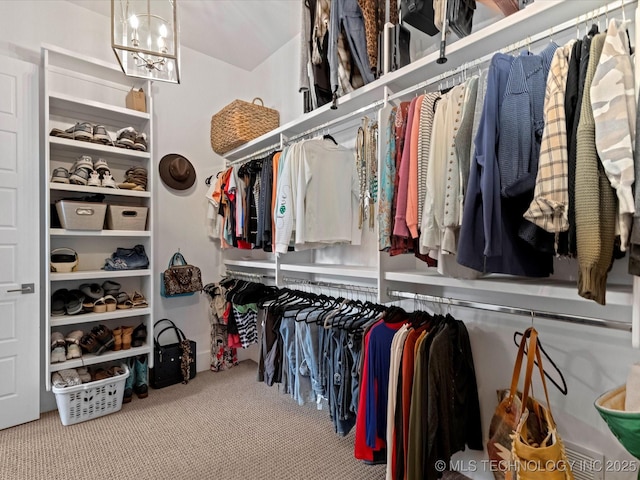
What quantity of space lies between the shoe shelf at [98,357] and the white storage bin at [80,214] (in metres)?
0.94

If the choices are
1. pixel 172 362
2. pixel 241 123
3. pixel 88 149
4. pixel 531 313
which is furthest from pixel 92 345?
pixel 531 313

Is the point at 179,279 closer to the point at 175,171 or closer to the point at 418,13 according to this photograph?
the point at 175,171

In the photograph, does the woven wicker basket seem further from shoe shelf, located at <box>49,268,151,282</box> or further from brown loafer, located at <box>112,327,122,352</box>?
brown loafer, located at <box>112,327,122,352</box>

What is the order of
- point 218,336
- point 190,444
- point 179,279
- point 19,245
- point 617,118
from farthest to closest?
1. point 218,336
2. point 179,279
3. point 19,245
4. point 190,444
5. point 617,118

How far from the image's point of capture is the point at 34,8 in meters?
2.43

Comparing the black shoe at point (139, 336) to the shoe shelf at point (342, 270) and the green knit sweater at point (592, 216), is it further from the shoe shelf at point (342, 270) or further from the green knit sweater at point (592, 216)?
the green knit sweater at point (592, 216)

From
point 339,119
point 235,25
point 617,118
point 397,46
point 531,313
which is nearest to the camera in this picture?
point 617,118

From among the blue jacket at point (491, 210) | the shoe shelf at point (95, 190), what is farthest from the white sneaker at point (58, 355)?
the blue jacket at point (491, 210)

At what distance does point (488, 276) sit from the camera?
147 cm

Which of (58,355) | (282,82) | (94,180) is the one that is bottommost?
(58,355)

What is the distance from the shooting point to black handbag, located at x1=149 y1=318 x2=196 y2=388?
2787 mm

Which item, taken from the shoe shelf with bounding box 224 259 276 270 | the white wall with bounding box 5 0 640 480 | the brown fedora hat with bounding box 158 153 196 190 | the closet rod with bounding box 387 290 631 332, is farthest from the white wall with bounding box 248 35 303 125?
→ the closet rod with bounding box 387 290 631 332

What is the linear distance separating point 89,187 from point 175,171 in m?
0.77

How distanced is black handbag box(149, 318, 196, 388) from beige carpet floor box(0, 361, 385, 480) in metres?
0.21
